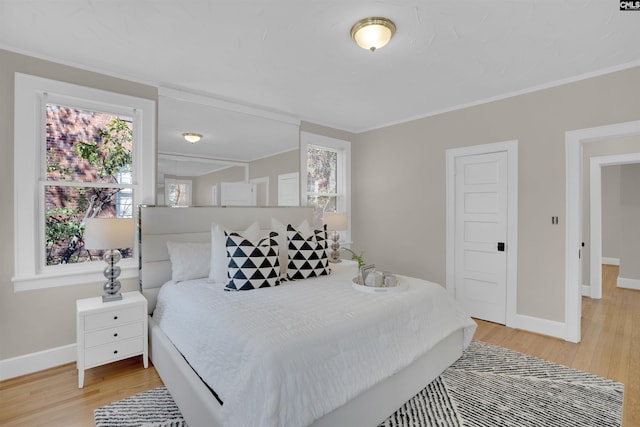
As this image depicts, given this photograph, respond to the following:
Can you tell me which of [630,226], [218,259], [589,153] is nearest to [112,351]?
[218,259]

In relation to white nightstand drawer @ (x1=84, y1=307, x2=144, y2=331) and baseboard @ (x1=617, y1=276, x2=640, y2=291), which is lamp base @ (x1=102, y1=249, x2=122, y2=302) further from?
baseboard @ (x1=617, y1=276, x2=640, y2=291)

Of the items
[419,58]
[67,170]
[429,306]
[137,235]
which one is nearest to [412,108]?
[419,58]

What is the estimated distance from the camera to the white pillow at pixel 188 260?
2.73m

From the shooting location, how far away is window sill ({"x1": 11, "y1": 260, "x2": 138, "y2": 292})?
8.01ft

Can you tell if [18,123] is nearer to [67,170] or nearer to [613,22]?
[67,170]

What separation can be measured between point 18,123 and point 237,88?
5.98 feet

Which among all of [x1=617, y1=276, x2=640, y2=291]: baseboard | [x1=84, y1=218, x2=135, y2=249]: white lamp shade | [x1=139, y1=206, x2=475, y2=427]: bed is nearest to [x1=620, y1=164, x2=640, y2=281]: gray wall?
[x1=617, y1=276, x2=640, y2=291]: baseboard

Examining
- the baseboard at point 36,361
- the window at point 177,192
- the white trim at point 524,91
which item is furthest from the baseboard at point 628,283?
the baseboard at point 36,361

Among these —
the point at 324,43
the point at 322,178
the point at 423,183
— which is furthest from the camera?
the point at 322,178

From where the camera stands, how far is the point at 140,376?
243 cm

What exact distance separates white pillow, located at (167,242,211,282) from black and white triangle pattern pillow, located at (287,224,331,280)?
2.55 feet

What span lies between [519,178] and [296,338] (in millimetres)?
3130

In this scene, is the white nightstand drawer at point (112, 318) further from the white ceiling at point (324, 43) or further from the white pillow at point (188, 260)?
the white ceiling at point (324, 43)

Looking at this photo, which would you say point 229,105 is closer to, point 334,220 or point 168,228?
point 168,228
